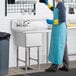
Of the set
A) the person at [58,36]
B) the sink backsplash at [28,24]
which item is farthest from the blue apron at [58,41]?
the sink backsplash at [28,24]

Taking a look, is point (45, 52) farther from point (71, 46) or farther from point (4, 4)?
point (4, 4)

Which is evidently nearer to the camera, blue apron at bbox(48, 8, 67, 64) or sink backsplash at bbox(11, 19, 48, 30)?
blue apron at bbox(48, 8, 67, 64)

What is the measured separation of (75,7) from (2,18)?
180 cm

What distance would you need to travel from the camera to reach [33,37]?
18.0 feet

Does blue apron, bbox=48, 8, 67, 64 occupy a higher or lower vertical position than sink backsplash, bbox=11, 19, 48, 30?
lower

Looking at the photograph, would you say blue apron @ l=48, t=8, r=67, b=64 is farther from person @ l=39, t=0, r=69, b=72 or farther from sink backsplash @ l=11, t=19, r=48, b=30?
sink backsplash @ l=11, t=19, r=48, b=30

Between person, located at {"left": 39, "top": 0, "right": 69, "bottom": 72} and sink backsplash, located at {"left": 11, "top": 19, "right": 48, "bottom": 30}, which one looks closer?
person, located at {"left": 39, "top": 0, "right": 69, "bottom": 72}

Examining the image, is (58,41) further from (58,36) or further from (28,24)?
(28,24)

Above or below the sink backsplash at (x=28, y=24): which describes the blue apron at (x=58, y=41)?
below

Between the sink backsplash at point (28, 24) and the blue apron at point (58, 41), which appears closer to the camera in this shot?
the blue apron at point (58, 41)

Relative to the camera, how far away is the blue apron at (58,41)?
17.1 feet

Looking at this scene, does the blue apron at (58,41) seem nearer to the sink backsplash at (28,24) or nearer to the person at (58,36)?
the person at (58,36)

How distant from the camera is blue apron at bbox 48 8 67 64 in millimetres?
5211

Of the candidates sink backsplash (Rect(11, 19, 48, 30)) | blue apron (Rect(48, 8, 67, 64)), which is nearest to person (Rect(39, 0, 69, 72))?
blue apron (Rect(48, 8, 67, 64))
